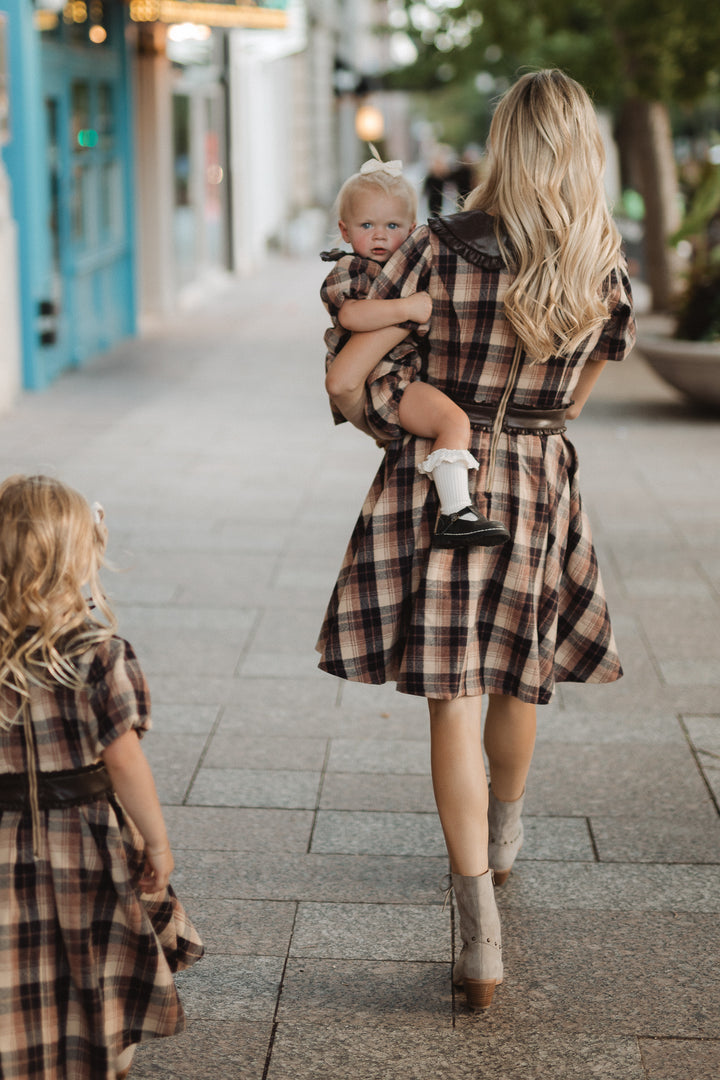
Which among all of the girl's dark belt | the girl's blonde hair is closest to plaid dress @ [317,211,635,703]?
the girl's blonde hair

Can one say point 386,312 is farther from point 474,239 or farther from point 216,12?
point 216,12

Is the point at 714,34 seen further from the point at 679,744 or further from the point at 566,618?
the point at 566,618

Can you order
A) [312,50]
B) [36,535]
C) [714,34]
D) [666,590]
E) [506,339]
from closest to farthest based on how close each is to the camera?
[36,535], [506,339], [666,590], [714,34], [312,50]

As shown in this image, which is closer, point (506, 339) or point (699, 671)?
point (506, 339)

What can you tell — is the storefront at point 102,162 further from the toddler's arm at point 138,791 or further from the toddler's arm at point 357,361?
the toddler's arm at point 138,791

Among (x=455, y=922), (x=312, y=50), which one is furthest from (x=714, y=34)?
(x=312, y=50)

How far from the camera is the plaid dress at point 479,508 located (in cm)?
264

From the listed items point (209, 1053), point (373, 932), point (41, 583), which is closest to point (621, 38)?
point (373, 932)

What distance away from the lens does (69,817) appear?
2.13 meters

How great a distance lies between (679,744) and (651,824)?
590 millimetres

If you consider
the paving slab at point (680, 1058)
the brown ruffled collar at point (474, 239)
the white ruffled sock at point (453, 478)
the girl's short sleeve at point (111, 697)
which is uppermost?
the brown ruffled collar at point (474, 239)

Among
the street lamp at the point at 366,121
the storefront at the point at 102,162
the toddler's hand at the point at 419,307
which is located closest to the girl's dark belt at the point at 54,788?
the toddler's hand at the point at 419,307

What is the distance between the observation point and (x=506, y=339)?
267 cm

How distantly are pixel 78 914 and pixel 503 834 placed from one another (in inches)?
50.5
